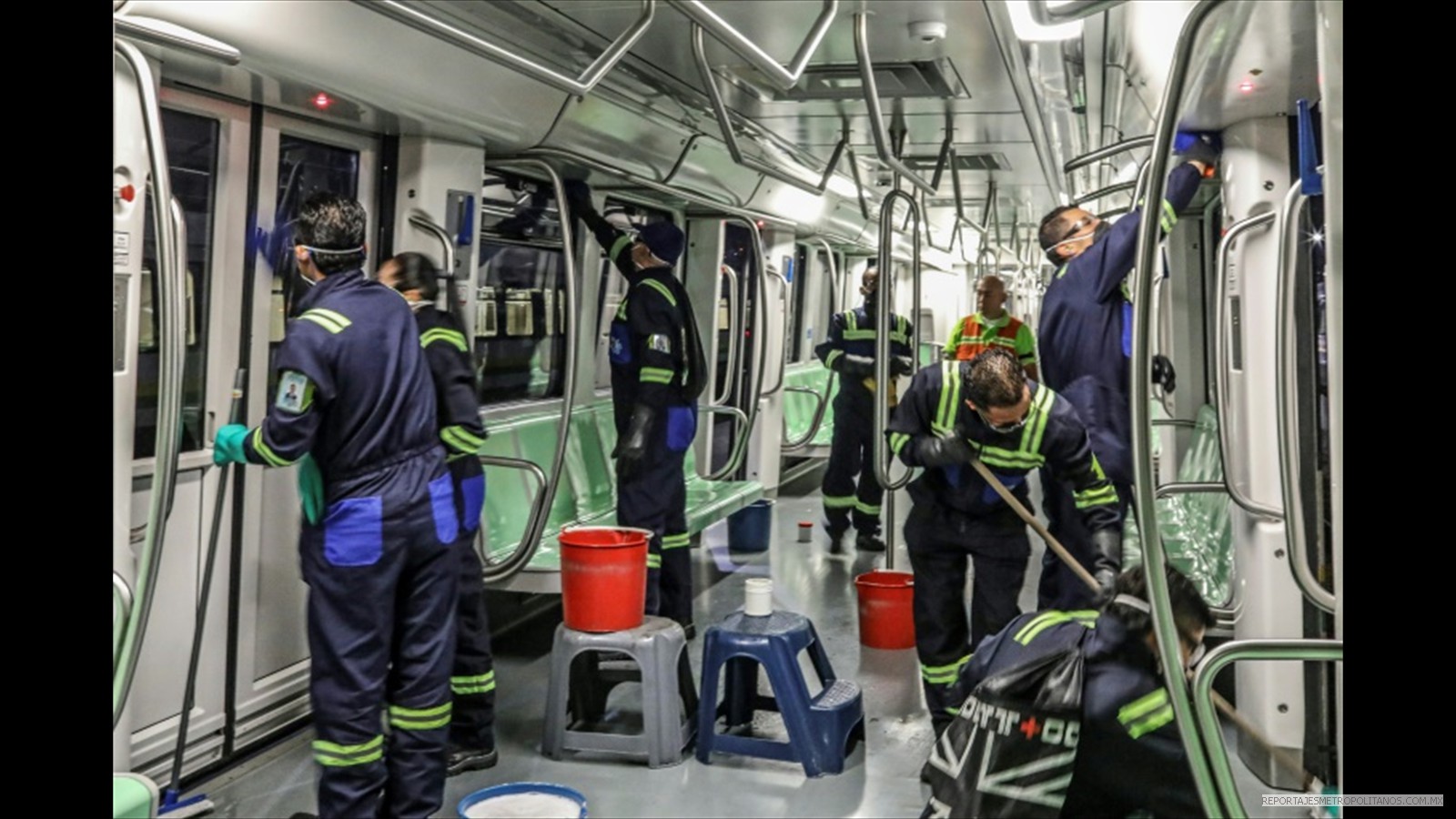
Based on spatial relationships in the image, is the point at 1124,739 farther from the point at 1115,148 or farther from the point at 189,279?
the point at 189,279

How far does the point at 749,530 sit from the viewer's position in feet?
25.5

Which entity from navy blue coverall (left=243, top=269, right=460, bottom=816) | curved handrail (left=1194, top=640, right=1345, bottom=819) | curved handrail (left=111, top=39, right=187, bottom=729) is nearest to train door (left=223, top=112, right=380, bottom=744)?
navy blue coverall (left=243, top=269, right=460, bottom=816)

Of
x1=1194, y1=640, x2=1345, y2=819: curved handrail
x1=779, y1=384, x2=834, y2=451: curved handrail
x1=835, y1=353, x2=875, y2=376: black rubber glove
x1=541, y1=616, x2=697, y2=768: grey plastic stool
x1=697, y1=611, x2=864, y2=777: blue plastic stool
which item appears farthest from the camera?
x1=835, y1=353, x2=875, y2=376: black rubber glove

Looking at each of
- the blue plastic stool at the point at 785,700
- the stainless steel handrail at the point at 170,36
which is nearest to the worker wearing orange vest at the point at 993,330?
the blue plastic stool at the point at 785,700

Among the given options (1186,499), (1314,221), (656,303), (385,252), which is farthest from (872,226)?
(1314,221)

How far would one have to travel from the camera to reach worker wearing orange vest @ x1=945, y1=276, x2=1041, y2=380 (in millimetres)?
6324

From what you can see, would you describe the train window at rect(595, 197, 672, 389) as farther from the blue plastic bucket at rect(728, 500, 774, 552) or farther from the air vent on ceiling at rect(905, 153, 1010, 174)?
the air vent on ceiling at rect(905, 153, 1010, 174)

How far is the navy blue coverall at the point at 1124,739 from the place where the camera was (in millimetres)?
2152

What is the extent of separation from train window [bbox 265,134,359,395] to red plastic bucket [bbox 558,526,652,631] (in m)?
1.17

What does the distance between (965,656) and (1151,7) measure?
2121 millimetres

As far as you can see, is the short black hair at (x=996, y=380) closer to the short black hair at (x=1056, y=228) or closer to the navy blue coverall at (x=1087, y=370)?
the navy blue coverall at (x=1087, y=370)

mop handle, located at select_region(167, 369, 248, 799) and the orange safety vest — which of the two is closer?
mop handle, located at select_region(167, 369, 248, 799)

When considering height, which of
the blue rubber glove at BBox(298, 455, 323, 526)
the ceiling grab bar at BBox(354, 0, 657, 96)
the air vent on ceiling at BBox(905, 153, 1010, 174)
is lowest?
the blue rubber glove at BBox(298, 455, 323, 526)

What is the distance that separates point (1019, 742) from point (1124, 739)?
0.18 m
